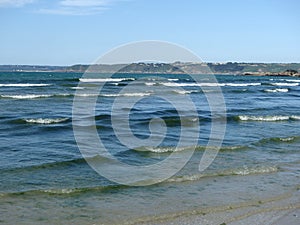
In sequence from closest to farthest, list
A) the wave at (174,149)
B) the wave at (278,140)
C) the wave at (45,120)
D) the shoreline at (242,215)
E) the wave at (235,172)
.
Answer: the shoreline at (242,215) < the wave at (235,172) < the wave at (174,149) < the wave at (278,140) < the wave at (45,120)

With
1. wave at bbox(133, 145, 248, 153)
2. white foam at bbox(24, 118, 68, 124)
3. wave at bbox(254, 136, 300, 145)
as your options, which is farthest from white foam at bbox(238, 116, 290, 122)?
white foam at bbox(24, 118, 68, 124)

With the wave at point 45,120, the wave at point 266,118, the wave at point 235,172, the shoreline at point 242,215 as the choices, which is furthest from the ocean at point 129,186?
the wave at point 266,118

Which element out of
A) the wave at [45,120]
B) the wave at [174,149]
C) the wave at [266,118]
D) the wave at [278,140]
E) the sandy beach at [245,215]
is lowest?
the sandy beach at [245,215]

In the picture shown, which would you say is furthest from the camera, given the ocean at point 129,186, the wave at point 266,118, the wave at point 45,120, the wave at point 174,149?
the wave at point 266,118

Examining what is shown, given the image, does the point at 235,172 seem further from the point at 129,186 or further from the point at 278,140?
the point at 278,140

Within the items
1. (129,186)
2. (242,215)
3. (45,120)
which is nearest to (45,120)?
(45,120)

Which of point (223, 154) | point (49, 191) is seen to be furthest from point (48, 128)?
point (49, 191)

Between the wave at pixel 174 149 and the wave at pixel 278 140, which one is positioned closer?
the wave at pixel 174 149

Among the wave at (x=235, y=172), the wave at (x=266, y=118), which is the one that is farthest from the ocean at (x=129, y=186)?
the wave at (x=266, y=118)

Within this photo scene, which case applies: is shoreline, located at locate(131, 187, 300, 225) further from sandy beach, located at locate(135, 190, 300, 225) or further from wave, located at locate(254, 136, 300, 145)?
wave, located at locate(254, 136, 300, 145)

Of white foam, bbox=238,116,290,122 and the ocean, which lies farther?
white foam, bbox=238,116,290,122

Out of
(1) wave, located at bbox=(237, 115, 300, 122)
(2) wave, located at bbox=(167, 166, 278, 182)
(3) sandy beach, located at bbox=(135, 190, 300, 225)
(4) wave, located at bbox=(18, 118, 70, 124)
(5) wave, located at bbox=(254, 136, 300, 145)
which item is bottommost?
(3) sandy beach, located at bbox=(135, 190, 300, 225)

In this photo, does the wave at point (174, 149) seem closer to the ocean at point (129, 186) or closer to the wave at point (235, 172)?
the ocean at point (129, 186)

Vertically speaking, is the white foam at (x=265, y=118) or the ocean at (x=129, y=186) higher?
the white foam at (x=265, y=118)
